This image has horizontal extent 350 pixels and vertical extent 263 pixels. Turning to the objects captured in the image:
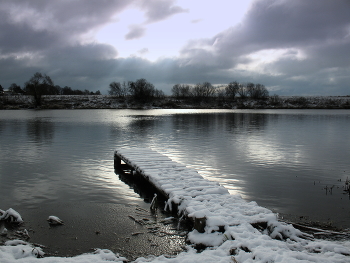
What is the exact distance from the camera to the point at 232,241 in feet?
18.8

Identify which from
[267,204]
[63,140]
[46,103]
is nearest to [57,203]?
[267,204]

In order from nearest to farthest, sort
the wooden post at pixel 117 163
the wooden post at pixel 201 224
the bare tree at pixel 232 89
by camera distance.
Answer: the wooden post at pixel 201 224
the wooden post at pixel 117 163
the bare tree at pixel 232 89

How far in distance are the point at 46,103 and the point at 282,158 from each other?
96.1 meters

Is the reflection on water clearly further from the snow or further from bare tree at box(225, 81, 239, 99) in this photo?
bare tree at box(225, 81, 239, 99)

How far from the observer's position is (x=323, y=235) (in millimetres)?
6469

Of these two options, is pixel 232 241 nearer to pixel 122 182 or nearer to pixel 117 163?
pixel 122 182

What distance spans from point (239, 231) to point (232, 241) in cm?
37

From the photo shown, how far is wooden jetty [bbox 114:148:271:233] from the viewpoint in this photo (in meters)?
6.41

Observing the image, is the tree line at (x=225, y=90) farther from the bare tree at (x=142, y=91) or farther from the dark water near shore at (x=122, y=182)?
the dark water near shore at (x=122, y=182)

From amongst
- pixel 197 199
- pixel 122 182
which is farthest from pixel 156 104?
pixel 197 199

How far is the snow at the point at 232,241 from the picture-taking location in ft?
17.2

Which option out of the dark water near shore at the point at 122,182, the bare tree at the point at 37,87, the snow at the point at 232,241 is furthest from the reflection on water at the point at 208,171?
the bare tree at the point at 37,87

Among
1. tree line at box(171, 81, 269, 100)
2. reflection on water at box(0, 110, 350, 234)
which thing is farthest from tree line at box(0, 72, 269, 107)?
reflection on water at box(0, 110, 350, 234)

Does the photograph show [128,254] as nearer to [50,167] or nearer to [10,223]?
[10,223]
